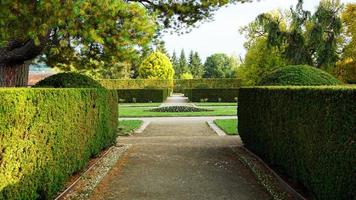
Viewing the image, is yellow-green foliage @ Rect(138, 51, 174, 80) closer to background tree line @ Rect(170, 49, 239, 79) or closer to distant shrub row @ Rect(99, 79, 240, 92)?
distant shrub row @ Rect(99, 79, 240, 92)

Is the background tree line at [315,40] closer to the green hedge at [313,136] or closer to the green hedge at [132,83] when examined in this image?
the green hedge at [132,83]

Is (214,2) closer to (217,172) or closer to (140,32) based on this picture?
(140,32)

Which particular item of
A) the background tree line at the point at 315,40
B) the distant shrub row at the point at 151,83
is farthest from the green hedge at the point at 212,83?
the background tree line at the point at 315,40

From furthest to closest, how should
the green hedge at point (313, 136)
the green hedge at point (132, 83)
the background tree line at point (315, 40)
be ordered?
1. the green hedge at point (132, 83)
2. the background tree line at point (315, 40)
3. the green hedge at point (313, 136)

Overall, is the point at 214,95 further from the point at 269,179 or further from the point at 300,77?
the point at 269,179

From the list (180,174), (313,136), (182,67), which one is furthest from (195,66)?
(313,136)

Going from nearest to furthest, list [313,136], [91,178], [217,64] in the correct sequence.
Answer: [313,136], [91,178], [217,64]

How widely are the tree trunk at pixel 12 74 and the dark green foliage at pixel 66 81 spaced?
10.4ft

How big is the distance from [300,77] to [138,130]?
814 cm

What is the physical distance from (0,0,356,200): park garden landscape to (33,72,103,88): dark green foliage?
37 millimetres

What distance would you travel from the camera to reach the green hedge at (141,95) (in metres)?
40.9

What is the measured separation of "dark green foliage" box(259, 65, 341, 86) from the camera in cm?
1028

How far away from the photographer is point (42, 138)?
5699mm

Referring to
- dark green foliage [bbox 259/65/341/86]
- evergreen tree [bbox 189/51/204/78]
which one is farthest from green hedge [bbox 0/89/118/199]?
evergreen tree [bbox 189/51/204/78]
